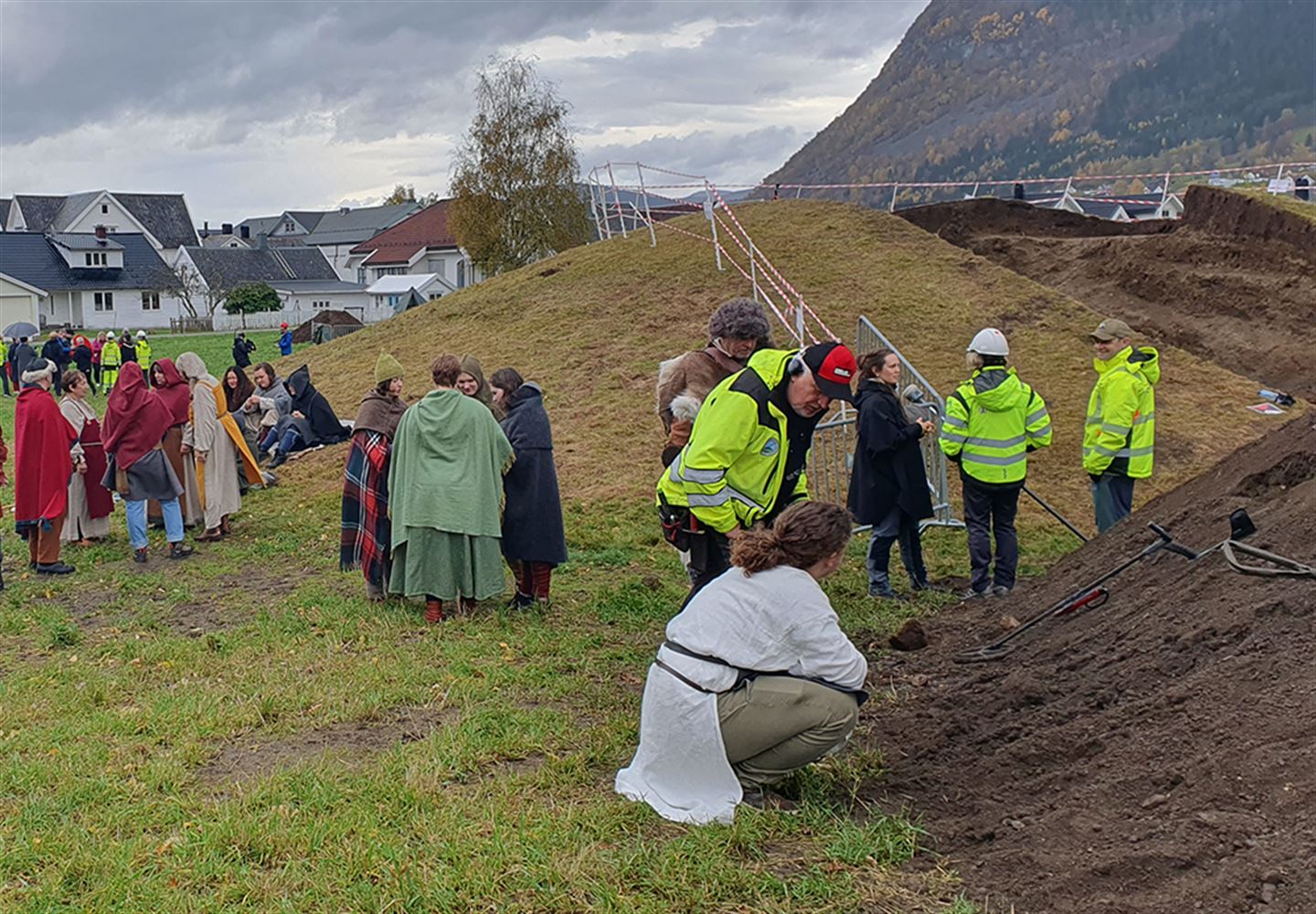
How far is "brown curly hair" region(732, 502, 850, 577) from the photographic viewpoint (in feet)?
16.3

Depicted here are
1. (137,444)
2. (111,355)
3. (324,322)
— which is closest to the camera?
(137,444)

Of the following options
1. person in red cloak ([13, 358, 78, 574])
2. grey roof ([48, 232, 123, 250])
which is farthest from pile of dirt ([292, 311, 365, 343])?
person in red cloak ([13, 358, 78, 574])

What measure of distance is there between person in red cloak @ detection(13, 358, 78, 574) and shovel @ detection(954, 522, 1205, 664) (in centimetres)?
807

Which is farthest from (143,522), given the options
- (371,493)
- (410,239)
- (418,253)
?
(410,239)

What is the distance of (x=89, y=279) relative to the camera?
7656cm

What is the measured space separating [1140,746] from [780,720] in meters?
1.35

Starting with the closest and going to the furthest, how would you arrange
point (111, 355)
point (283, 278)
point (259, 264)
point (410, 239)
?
1. point (111, 355)
2. point (283, 278)
3. point (259, 264)
4. point (410, 239)

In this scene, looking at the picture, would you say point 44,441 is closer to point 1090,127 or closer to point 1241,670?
point 1241,670

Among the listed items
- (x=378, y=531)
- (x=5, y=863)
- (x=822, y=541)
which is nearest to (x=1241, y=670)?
(x=822, y=541)

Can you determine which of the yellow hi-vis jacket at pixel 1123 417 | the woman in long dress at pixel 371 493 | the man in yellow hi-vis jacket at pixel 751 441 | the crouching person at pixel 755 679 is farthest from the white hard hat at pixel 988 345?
the crouching person at pixel 755 679

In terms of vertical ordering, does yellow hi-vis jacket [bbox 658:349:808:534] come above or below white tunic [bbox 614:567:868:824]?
above

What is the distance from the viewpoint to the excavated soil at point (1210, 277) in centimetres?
1717

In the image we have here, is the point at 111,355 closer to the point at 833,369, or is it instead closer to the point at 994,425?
the point at 994,425

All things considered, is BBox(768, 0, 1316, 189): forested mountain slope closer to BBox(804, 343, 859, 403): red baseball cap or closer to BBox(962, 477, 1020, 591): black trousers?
BBox(962, 477, 1020, 591): black trousers
